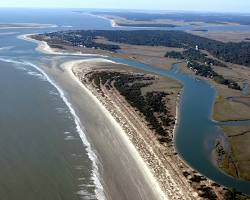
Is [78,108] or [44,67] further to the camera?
[44,67]

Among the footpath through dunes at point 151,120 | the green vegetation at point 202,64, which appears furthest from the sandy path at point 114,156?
the green vegetation at point 202,64

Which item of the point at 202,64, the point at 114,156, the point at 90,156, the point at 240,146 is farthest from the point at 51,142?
the point at 202,64

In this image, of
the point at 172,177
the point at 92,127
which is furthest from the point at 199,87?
the point at 172,177

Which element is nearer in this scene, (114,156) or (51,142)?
(114,156)

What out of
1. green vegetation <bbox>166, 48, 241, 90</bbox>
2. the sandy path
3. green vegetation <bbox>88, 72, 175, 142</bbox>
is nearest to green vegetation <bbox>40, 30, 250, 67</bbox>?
green vegetation <bbox>166, 48, 241, 90</bbox>

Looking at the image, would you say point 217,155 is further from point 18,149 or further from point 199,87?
point 199,87

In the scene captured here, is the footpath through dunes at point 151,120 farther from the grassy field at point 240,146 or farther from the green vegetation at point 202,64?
Result: the green vegetation at point 202,64

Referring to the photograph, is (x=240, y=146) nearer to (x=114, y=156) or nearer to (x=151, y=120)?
(x=151, y=120)

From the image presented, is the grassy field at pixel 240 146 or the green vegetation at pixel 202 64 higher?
the green vegetation at pixel 202 64
